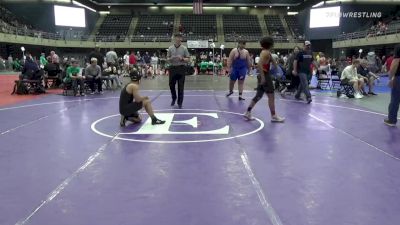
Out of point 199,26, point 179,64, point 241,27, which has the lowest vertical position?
point 179,64

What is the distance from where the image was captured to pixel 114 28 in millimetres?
46625

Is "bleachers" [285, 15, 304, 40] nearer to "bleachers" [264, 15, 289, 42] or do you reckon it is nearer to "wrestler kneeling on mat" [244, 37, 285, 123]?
"bleachers" [264, 15, 289, 42]

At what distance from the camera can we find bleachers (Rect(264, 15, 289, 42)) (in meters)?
44.0

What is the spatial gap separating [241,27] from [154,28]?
10744 millimetres

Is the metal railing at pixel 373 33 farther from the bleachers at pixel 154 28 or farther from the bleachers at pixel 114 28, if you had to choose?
the bleachers at pixel 114 28

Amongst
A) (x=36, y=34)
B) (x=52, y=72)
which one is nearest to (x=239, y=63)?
(x=52, y=72)

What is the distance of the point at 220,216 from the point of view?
2.95 metres

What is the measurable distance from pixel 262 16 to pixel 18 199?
4865 cm

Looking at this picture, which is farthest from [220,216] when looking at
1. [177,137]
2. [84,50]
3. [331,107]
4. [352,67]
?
[84,50]

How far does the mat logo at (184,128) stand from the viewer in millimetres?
5691

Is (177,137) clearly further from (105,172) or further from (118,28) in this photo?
(118,28)

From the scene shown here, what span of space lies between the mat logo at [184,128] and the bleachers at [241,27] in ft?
120

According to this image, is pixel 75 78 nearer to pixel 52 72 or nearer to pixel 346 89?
pixel 52 72

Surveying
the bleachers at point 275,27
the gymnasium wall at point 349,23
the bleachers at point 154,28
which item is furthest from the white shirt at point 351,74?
the bleachers at point 154,28
